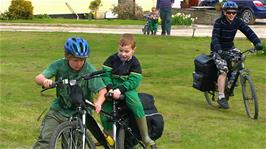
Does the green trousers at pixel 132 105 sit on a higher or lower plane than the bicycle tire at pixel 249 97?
higher

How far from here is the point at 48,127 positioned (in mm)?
5762

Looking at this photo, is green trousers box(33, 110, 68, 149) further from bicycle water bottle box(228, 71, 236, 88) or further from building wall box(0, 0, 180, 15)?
building wall box(0, 0, 180, 15)

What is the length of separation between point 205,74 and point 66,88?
4.95 metres

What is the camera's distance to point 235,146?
7.94 m

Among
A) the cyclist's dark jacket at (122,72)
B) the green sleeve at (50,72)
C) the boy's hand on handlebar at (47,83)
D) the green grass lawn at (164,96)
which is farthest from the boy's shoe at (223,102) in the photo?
the boy's hand on handlebar at (47,83)

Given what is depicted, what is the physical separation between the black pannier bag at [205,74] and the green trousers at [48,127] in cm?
480

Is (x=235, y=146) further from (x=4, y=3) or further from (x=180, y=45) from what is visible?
(x=4, y=3)

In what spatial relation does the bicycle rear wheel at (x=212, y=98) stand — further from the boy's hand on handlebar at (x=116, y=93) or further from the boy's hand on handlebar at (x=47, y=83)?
the boy's hand on handlebar at (x=47, y=83)

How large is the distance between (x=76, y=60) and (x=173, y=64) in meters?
9.68

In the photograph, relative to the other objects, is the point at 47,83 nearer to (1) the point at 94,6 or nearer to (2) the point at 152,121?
(2) the point at 152,121

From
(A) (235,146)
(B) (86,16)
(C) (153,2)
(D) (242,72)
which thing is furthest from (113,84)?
(C) (153,2)

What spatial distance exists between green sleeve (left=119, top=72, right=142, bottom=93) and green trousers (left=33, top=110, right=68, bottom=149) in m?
0.70

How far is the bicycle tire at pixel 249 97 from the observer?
9.63 m

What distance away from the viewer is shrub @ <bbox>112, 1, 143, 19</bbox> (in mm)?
36094
